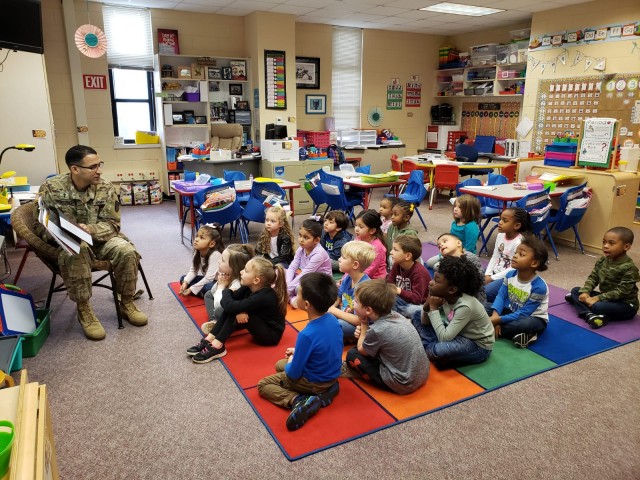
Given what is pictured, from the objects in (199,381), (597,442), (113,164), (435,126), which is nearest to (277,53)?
(113,164)

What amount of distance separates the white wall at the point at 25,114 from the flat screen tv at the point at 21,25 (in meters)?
0.59

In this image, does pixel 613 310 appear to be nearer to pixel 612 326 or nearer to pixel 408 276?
pixel 612 326

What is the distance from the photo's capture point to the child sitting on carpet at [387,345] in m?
2.47

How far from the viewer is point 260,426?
2.36 m

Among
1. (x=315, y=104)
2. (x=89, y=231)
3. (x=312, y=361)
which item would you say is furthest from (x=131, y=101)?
(x=312, y=361)

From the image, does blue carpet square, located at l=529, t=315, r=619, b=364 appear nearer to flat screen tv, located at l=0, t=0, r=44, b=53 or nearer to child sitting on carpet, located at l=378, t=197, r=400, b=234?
child sitting on carpet, located at l=378, t=197, r=400, b=234

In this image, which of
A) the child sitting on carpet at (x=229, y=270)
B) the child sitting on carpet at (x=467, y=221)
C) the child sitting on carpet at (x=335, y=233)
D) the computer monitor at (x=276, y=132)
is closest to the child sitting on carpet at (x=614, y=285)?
the child sitting on carpet at (x=467, y=221)

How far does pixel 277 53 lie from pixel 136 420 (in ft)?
22.7

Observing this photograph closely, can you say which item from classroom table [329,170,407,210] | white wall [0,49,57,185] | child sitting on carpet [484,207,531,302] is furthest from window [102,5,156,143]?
child sitting on carpet [484,207,531,302]

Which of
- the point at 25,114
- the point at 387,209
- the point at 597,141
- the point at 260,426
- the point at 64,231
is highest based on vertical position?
the point at 25,114

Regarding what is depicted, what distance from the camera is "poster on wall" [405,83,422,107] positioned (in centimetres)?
1029

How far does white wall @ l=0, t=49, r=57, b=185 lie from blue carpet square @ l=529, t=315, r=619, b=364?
5.80m

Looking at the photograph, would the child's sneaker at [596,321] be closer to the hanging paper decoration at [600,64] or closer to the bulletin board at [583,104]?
the bulletin board at [583,104]

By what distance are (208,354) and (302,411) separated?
0.89 m
